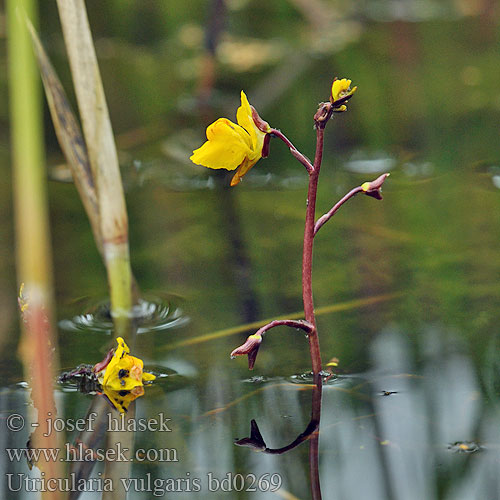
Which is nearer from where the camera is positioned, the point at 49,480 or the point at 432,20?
the point at 49,480

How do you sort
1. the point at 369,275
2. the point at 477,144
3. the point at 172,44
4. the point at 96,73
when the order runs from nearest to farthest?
the point at 96,73
the point at 369,275
the point at 477,144
the point at 172,44

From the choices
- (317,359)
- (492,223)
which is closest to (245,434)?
(317,359)

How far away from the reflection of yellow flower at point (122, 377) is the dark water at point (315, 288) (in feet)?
0.07

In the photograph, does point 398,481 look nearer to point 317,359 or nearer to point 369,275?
point 317,359

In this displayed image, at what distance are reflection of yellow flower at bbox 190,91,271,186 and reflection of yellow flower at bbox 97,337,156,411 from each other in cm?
28

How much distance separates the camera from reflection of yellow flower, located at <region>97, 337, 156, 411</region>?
1053mm

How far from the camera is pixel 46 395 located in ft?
2.05

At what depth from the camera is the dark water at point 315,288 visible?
3.01ft

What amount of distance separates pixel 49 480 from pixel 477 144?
1.57 metres

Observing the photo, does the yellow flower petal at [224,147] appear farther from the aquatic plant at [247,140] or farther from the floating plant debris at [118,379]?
the floating plant debris at [118,379]

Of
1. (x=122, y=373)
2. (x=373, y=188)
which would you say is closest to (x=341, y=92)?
(x=373, y=188)

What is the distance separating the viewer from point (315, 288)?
138 cm

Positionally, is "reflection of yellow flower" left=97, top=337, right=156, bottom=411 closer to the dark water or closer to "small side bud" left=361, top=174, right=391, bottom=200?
the dark water

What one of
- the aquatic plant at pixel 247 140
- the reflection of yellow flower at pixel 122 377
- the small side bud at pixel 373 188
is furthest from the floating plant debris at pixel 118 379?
the small side bud at pixel 373 188
